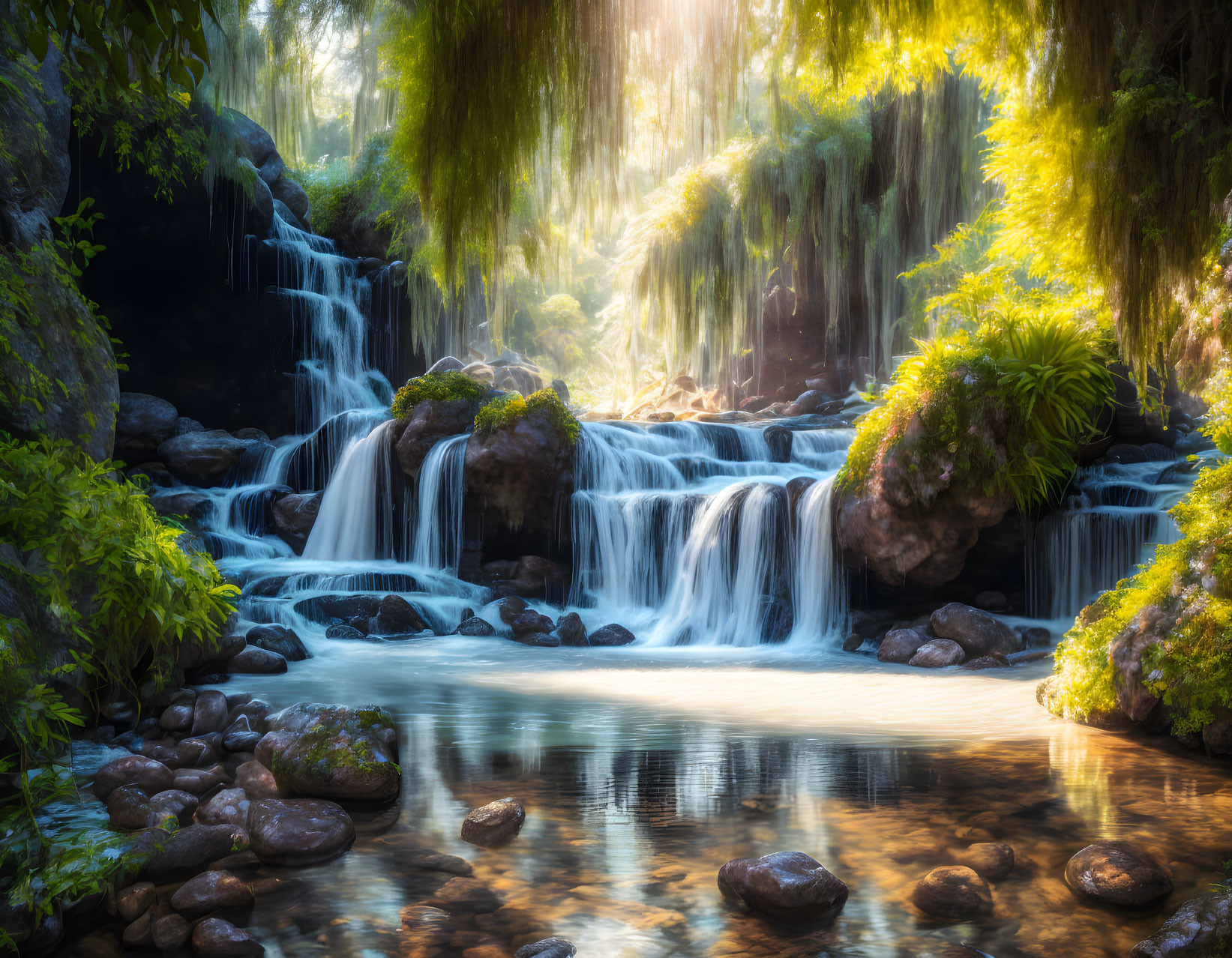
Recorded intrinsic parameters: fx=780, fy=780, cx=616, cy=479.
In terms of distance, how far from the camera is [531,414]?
40.8 ft

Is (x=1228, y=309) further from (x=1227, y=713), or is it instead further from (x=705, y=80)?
(x=705, y=80)

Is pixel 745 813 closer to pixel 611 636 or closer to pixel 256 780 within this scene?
pixel 256 780

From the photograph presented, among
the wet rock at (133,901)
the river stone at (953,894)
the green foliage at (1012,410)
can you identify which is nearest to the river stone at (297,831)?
the wet rock at (133,901)

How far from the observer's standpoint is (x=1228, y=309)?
13.9 ft

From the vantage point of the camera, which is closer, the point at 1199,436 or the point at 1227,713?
the point at 1227,713

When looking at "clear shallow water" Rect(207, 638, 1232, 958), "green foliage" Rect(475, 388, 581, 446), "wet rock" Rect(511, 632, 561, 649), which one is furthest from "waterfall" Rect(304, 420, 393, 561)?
"clear shallow water" Rect(207, 638, 1232, 958)

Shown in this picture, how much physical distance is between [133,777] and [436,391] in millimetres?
9988

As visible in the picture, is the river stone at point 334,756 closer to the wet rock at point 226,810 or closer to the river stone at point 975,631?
the wet rock at point 226,810

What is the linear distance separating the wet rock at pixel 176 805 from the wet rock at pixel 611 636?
249 inches

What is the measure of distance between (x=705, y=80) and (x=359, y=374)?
16.6 m

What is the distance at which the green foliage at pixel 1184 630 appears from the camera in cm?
401

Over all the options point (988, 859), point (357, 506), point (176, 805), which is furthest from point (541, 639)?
point (988, 859)

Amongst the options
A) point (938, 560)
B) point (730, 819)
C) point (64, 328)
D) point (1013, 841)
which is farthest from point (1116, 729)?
point (64, 328)

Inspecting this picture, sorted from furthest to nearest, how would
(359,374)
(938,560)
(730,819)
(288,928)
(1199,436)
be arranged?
(359,374), (1199,436), (938,560), (730,819), (288,928)
